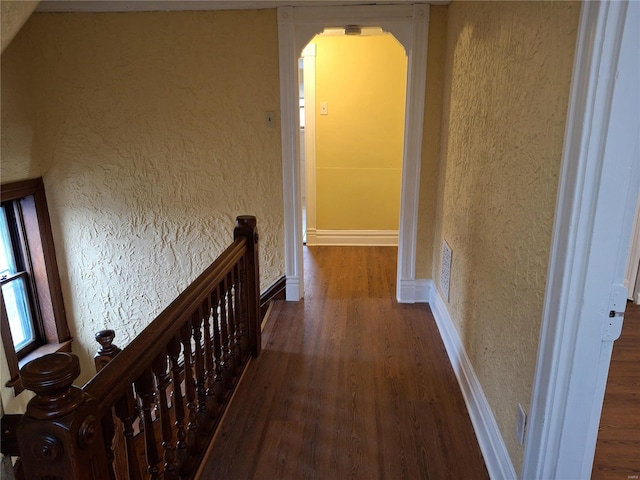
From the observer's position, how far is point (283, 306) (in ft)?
10.8

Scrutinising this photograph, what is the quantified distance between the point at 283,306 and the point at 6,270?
82.3 inches

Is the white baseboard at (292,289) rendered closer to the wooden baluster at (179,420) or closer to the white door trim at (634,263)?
the wooden baluster at (179,420)

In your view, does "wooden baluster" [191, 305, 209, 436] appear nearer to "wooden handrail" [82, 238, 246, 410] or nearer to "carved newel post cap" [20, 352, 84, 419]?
"wooden handrail" [82, 238, 246, 410]

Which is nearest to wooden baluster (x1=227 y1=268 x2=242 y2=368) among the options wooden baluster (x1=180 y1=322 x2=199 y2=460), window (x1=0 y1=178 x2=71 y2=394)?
wooden baluster (x1=180 y1=322 x2=199 y2=460)

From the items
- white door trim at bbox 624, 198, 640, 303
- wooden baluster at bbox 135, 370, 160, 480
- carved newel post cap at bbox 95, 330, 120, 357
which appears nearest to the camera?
wooden baluster at bbox 135, 370, 160, 480

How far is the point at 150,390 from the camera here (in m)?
1.31

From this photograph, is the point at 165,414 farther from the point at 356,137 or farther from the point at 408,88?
the point at 356,137

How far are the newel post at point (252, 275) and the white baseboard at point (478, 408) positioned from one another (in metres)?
1.14

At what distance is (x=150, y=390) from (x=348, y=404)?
3.76ft

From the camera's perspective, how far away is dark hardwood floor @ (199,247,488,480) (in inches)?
70.9

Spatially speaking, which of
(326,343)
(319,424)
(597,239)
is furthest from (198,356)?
(597,239)

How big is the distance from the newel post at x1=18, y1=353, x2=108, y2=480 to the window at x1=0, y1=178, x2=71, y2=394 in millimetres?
2674

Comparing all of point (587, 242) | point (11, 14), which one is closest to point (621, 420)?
point (587, 242)

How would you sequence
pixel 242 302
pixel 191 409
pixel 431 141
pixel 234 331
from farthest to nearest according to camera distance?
pixel 431 141, pixel 242 302, pixel 234 331, pixel 191 409
